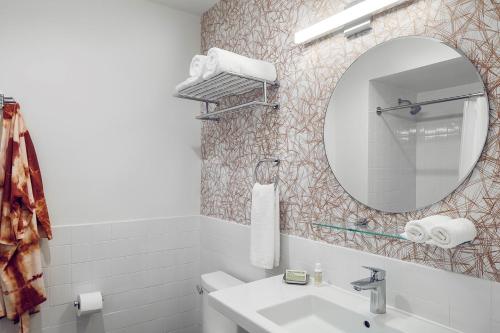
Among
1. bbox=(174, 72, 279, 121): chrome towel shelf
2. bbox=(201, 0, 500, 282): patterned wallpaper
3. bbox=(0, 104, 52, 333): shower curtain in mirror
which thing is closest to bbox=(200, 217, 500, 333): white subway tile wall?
bbox=(201, 0, 500, 282): patterned wallpaper

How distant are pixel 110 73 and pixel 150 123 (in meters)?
0.40

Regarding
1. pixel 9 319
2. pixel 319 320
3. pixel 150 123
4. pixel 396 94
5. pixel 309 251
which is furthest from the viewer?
pixel 150 123

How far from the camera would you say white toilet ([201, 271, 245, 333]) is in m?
1.76

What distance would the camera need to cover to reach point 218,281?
2023 mm

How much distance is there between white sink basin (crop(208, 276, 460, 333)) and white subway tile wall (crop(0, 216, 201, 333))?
3.46 ft

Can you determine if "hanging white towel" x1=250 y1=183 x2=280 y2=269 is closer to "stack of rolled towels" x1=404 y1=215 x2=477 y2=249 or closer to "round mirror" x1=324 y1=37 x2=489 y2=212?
"round mirror" x1=324 y1=37 x2=489 y2=212

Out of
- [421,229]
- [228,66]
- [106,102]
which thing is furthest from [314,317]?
[106,102]

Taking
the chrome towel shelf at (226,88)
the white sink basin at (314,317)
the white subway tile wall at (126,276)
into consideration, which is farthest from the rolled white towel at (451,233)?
the white subway tile wall at (126,276)

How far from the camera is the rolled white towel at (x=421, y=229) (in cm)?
101

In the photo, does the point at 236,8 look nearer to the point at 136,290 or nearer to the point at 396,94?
the point at 396,94

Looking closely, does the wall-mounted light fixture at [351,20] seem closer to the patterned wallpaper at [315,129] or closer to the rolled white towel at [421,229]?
the patterned wallpaper at [315,129]

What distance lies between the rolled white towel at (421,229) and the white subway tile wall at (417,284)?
8.0 inches

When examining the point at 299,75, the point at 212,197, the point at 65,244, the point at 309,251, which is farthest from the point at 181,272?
the point at 299,75

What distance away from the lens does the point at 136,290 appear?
226 cm
